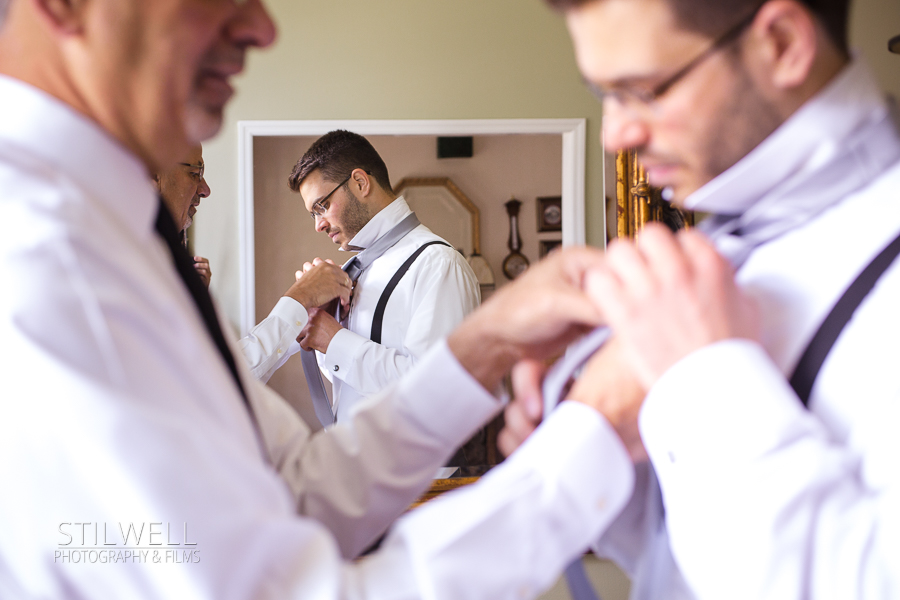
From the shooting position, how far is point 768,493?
0.42 meters

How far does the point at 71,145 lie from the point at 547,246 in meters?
1.51

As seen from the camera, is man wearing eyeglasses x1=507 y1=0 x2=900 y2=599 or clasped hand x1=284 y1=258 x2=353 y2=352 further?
clasped hand x1=284 y1=258 x2=353 y2=352

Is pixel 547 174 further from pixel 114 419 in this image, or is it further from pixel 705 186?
pixel 114 419

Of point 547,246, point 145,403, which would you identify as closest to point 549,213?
point 547,246

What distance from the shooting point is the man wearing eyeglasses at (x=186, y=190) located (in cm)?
166

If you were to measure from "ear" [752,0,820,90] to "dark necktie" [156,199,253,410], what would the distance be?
55 centimetres

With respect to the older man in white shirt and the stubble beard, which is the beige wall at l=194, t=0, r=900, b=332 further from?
the older man in white shirt

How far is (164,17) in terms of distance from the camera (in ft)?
1.78

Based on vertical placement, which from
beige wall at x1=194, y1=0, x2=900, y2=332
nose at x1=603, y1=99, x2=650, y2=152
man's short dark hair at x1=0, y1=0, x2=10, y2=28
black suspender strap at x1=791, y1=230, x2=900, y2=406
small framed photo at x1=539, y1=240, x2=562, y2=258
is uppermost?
beige wall at x1=194, y1=0, x2=900, y2=332

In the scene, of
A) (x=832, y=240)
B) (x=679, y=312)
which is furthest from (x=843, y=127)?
(x=679, y=312)

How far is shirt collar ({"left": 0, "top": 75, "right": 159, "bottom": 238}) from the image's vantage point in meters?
0.49

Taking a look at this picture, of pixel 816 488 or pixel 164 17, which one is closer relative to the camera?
pixel 816 488

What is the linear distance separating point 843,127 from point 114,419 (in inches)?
23.1

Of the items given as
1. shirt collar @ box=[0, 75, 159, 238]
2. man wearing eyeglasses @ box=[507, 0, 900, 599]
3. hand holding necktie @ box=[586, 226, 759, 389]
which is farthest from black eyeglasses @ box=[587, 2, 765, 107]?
shirt collar @ box=[0, 75, 159, 238]
